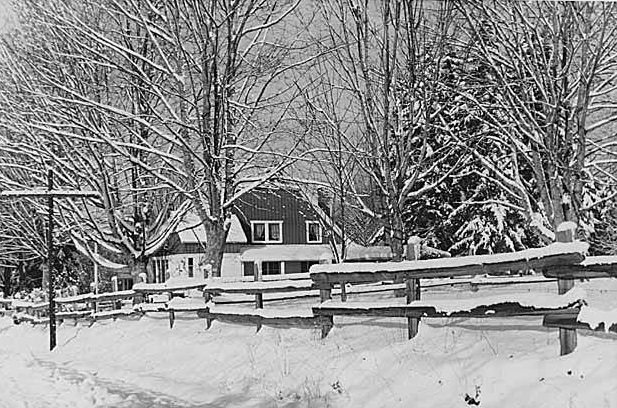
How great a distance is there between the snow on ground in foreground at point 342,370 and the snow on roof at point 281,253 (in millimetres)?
29634

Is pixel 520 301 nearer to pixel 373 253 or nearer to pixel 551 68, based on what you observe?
pixel 551 68

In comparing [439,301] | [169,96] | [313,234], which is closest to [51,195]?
[169,96]

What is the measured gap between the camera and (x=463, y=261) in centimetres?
782

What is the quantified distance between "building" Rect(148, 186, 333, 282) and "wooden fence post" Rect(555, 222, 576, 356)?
35.3 meters

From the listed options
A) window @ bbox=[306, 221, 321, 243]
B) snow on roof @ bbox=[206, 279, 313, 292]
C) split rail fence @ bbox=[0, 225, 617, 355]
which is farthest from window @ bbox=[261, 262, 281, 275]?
snow on roof @ bbox=[206, 279, 313, 292]

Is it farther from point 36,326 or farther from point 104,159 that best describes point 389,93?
point 36,326

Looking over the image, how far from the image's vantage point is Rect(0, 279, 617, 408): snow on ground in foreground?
6.32 m

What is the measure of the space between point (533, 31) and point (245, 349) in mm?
6601

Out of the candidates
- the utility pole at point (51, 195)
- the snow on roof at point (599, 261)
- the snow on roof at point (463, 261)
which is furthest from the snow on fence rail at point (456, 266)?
the utility pole at point (51, 195)

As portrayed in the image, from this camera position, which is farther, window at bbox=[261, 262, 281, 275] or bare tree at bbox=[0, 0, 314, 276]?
window at bbox=[261, 262, 281, 275]

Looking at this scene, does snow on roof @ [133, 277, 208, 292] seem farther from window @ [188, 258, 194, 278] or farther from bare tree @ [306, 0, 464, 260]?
window @ [188, 258, 194, 278]

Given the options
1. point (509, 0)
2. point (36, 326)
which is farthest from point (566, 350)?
point (36, 326)

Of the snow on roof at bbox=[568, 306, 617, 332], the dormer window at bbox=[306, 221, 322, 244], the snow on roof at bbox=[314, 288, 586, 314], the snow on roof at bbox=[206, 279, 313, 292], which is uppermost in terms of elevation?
the dormer window at bbox=[306, 221, 322, 244]

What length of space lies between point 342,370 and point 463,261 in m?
1.72
